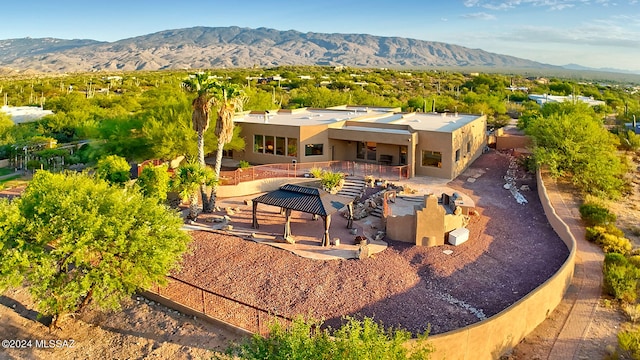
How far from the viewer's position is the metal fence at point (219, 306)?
14.5 m

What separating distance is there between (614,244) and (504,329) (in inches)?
419

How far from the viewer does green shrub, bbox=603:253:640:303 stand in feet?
55.6

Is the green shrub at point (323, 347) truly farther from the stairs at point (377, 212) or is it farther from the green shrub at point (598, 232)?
the green shrub at point (598, 232)

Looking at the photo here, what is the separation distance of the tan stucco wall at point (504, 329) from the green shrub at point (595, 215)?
7674 mm

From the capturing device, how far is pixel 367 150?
3441 cm

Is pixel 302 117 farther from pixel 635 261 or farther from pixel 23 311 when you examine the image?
pixel 23 311

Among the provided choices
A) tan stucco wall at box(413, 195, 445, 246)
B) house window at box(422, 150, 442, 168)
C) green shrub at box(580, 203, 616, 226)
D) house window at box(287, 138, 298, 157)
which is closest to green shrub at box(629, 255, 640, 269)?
green shrub at box(580, 203, 616, 226)

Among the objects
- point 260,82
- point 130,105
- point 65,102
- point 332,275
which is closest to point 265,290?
point 332,275

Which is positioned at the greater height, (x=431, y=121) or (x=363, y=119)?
(x=363, y=119)

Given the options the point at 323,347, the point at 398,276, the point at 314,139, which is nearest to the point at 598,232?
the point at 398,276

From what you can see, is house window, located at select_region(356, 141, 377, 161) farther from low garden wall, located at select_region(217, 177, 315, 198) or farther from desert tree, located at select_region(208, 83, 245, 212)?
desert tree, located at select_region(208, 83, 245, 212)

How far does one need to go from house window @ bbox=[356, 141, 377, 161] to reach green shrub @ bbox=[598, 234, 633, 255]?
1607 centimetres

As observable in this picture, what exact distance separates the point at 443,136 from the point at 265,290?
18.6 metres

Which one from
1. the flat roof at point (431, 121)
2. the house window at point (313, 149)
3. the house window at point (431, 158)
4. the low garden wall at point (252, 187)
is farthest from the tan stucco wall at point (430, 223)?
the house window at point (313, 149)
